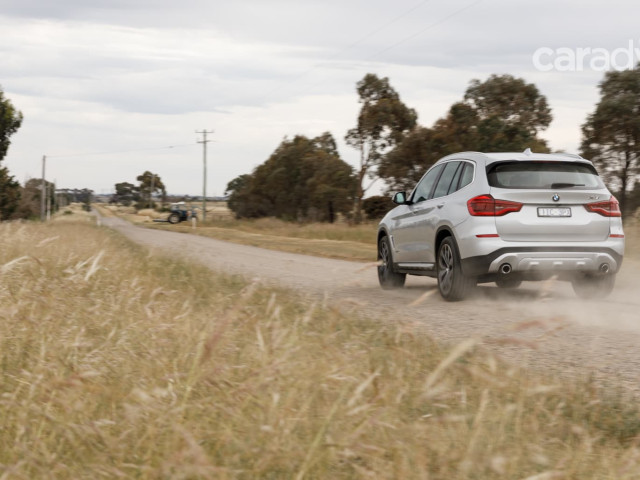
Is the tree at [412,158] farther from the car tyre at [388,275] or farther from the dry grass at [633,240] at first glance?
the car tyre at [388,275]

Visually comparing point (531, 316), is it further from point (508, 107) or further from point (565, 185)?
point (508, 107)

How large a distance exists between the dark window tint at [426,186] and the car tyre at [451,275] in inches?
49.2

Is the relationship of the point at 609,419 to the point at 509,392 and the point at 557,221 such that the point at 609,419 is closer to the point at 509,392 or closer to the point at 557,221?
the point at 509,392

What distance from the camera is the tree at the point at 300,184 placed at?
56.2m

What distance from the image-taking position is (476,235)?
33.4ft

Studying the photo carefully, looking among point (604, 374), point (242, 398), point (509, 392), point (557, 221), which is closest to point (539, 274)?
point (557, 221)

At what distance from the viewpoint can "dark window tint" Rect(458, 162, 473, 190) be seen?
10797 mm

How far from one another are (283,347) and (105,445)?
4.25 ft

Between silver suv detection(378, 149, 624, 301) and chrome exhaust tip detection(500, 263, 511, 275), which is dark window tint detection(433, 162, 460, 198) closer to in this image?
silver suv detection(378, 149, 624, 301)

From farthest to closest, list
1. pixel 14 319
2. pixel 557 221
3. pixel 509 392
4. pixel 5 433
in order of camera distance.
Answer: pixel 557 221, pixel 14 319, pixel 509 392, pixel 5 433

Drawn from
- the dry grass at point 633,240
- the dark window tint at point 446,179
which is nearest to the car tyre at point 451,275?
the dark window tint at point 446,179

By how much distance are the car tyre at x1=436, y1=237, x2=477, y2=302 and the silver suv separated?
0.01 metres

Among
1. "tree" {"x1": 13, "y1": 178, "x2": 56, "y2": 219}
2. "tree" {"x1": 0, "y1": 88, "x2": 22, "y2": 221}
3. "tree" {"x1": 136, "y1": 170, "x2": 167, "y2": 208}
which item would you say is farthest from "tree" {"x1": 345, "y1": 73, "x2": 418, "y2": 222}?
"tree" {"x1": 136, "y1": 170, "x2": 167, "y2": 208}

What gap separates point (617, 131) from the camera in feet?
112
